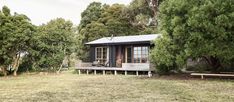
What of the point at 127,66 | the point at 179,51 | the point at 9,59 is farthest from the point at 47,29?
the point at 179,51

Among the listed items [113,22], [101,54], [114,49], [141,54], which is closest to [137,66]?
[141,54]

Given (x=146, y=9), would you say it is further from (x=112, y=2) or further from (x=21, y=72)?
(x=21, y=72)

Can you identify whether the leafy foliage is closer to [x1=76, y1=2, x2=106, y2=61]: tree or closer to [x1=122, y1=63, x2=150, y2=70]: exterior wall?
[x1=76, y1=2, x2=106, y2=61]: tree

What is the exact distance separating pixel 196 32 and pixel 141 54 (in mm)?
7293

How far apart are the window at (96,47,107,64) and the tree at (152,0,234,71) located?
7.61 m

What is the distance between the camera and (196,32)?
14.4 meters

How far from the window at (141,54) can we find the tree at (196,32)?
193 inches

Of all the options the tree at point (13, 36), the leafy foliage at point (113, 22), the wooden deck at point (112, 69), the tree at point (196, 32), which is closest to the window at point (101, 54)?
the wooden deck at point (112, 69)

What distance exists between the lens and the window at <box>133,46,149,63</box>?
20938 mm

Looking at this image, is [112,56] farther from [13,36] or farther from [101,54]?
[13,36]

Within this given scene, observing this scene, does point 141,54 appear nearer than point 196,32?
No

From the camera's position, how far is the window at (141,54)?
20.9 m

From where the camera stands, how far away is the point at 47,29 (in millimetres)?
22469

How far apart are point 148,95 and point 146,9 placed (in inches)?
1001
